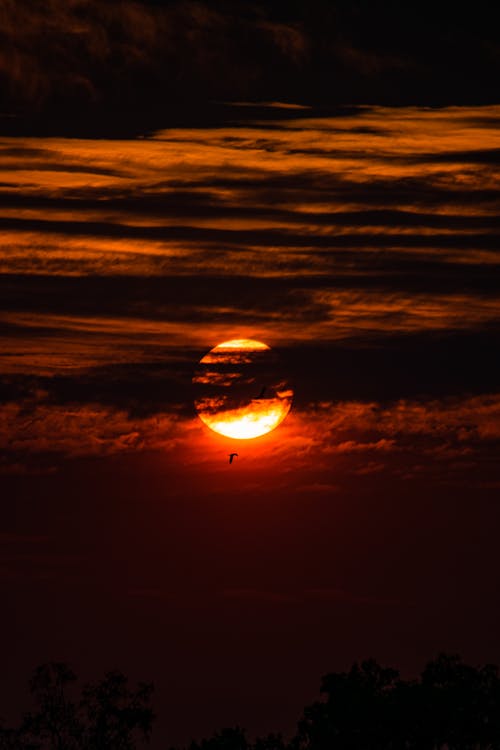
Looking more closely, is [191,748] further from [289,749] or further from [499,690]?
[499,690]

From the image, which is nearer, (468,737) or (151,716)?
(468,737)

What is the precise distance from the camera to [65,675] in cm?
9400

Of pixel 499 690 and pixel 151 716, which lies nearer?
pixel 499 690

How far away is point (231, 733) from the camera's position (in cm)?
9219

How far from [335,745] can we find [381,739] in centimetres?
219

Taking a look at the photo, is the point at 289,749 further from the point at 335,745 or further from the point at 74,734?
the point at 74,734

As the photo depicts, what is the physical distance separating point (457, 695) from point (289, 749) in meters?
9.18

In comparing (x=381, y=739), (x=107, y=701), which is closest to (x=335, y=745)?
(x=381, y=739)

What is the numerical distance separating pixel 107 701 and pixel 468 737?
1944cm

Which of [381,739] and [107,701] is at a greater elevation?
[107,701]

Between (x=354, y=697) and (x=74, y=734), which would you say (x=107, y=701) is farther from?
(x=354, y=697)

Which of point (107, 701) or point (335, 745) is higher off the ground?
point (107, 701)

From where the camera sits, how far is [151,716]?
3681 inches

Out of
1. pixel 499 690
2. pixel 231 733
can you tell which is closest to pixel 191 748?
pixel 231 733
